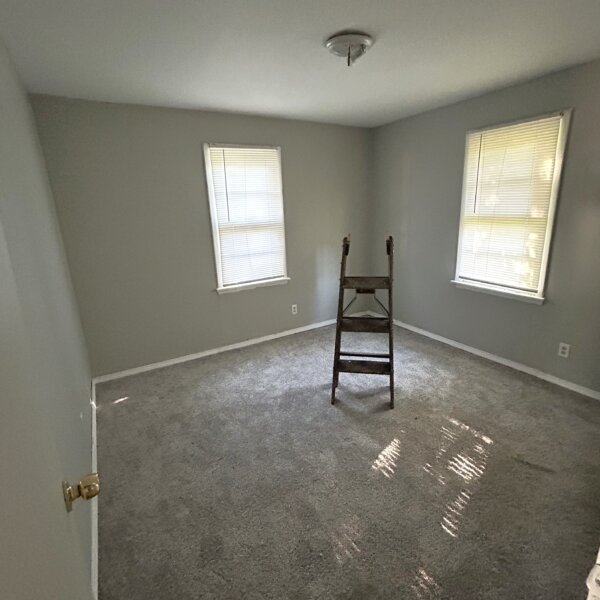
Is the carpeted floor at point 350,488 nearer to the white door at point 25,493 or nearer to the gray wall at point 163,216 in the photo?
the gray wall at point 163,216

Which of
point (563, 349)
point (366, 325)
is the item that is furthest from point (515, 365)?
point (366, 325)

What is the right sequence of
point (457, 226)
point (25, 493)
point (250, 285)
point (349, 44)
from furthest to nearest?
point (250, 285)
point (457, 226)
point (349, 44)
point (25, 493)

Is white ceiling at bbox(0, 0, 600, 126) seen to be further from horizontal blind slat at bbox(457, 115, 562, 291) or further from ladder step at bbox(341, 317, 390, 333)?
ladder step at bbox(341, 317, 390, 333)

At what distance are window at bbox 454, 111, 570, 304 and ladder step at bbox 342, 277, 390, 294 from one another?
121 cm

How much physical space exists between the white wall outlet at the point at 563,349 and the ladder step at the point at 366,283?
149cm

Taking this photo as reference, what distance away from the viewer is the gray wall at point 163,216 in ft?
8.84

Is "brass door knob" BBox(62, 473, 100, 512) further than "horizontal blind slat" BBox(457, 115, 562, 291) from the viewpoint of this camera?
No

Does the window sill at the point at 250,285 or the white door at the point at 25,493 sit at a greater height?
the white door at the point at 25,493

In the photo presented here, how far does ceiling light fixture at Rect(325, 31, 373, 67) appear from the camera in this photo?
173 centimetres

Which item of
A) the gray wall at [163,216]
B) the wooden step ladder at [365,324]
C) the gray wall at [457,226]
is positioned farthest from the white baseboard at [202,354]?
the wooden step ladder at [365,324]

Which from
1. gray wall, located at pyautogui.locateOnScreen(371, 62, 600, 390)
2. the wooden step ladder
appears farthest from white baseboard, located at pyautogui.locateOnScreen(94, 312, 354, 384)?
the wooden step ladder

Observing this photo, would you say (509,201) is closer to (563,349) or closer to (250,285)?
(563,349)

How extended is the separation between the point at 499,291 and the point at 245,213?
2.46 metres

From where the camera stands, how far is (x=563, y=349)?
2.68 metres
